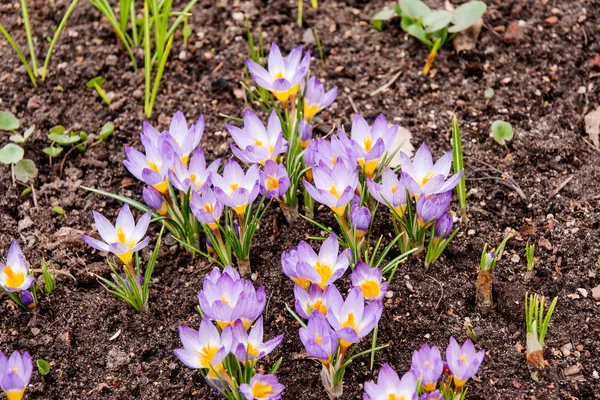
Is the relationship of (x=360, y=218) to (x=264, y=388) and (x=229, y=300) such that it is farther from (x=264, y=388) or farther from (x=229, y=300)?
(x=264, y=388)

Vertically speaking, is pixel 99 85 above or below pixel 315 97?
below

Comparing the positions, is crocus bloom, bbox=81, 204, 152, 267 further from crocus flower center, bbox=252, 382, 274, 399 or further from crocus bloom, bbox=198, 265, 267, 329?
crocus flower center, bbox=252, 382, 274, 399

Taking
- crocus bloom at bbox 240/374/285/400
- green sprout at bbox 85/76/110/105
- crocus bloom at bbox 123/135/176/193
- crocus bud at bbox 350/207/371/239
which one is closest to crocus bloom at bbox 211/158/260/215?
crocus bloom at bbox 123/135/176/193

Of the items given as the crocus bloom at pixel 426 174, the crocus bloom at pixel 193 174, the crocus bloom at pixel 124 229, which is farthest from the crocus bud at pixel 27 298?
the crocus bloom at pixel 426 174

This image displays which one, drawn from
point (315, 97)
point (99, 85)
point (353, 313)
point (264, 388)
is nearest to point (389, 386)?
point (353, 313)

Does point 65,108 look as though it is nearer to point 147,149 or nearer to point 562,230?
point 147,149

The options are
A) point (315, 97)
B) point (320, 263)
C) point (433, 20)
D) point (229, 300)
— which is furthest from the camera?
point (433, 20)
